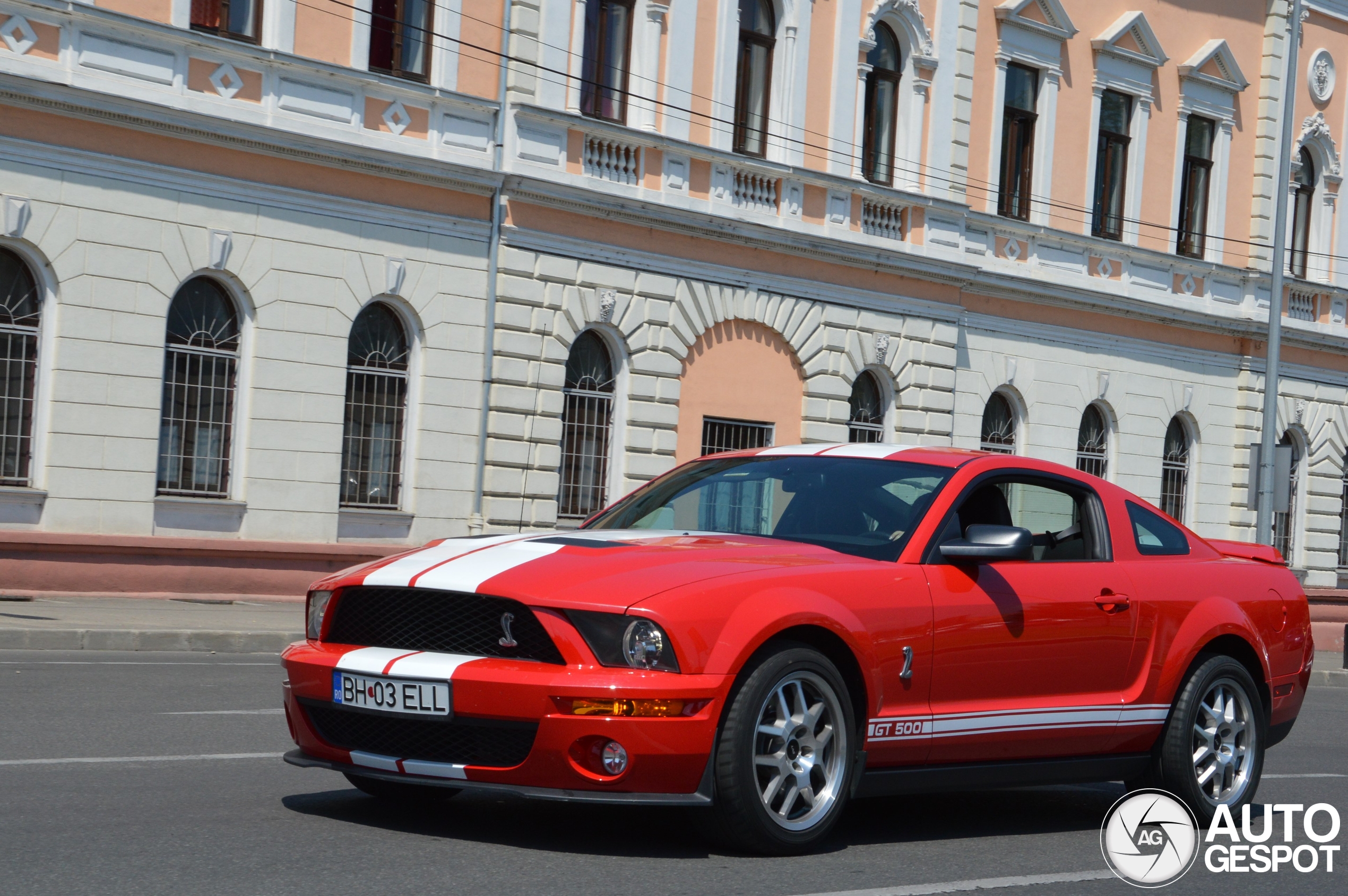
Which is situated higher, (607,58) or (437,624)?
(607,58)

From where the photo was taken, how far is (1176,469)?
107 ft

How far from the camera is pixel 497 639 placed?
6.12 m

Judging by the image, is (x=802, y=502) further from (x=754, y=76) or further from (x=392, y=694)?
(x=754, y=76)

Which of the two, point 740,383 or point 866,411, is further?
point 866,411

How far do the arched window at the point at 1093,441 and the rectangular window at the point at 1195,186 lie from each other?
3.55m

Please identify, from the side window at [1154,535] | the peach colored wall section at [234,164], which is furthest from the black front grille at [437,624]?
the peach colored wall section at [234,164]

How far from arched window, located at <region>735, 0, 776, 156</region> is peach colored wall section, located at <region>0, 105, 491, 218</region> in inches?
181

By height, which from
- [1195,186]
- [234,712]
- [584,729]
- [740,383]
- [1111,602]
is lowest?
[234,712]

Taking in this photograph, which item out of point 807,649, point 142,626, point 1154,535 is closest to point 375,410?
point 142,626

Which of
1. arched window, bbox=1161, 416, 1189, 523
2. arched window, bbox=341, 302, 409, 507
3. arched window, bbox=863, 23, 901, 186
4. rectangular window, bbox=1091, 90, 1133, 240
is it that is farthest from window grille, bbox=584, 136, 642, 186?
arched window, bbox=1161, 416, 1189, 523

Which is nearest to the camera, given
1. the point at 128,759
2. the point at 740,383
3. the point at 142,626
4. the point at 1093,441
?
the point at 128,759

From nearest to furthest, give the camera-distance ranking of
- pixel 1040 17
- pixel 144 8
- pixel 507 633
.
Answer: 1. pixel 507 633
2. pixel 144 8
3. pixel 1040 17

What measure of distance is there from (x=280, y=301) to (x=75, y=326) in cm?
244

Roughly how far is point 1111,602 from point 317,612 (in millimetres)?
3210
